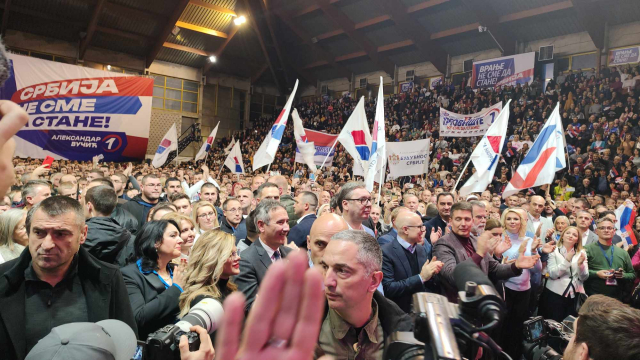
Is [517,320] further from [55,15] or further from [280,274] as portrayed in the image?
[55,15]

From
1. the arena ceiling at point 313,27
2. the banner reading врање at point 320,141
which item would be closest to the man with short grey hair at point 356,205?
the banner reading врање at point 320,141

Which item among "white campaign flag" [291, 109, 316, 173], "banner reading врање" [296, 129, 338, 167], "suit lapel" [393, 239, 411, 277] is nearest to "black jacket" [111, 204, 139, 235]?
"suit lapel" [393, 239, 411, 277]

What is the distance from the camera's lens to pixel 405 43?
1923 cm

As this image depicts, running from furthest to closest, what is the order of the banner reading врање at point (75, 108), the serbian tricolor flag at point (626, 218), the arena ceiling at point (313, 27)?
the arena ceiling at point (313, 27) → the banner reading врање at point (75, 108) → the serbian tricolor flag at point (626, 218)

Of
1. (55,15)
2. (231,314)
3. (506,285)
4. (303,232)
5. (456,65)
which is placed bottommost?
(506,285)

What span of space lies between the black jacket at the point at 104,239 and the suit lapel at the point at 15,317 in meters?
0.98

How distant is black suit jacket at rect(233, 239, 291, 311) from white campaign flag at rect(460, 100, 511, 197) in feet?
18.9

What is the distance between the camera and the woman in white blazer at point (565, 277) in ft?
16.4

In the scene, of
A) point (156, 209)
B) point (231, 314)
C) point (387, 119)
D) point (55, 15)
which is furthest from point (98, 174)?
point (55, 15)

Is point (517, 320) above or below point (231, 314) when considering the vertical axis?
below

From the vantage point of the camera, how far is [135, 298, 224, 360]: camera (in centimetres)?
146

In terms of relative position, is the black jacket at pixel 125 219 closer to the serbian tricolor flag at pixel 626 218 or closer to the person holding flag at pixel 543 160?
the person holding flag at pixel 543 160

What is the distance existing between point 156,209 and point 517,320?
3.72 meters

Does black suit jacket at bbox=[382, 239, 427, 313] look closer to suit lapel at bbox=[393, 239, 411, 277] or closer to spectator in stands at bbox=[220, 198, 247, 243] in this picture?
suit lapel at bbox=[393, 239, 411, 277]
